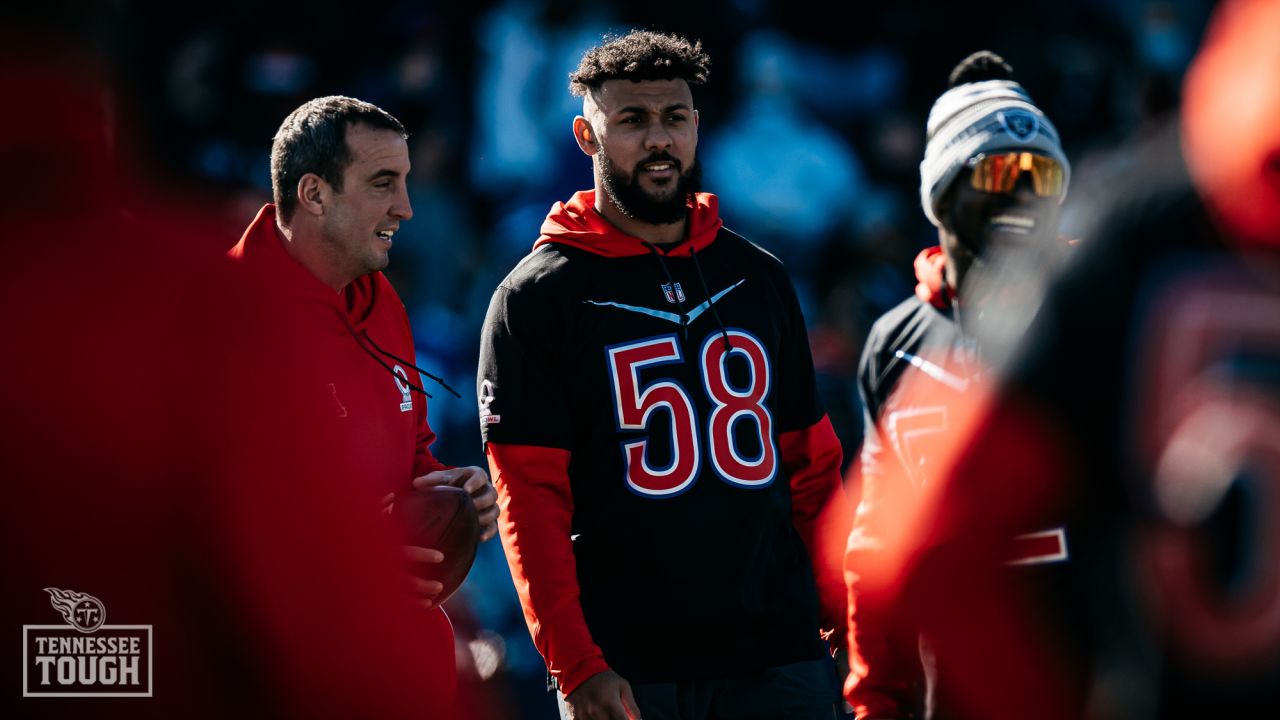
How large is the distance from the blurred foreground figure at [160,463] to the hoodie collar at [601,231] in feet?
7.37

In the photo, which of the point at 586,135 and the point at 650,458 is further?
the point at 586,135

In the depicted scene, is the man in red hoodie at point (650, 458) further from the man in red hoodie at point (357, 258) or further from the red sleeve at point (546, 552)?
the man in red hoodie at point (357, 258)

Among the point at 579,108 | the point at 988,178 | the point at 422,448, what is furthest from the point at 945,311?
the point at 579,108

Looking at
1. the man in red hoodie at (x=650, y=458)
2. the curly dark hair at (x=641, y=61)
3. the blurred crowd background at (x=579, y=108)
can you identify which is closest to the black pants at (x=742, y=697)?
the man in red hoodie at (x=650, y=458)

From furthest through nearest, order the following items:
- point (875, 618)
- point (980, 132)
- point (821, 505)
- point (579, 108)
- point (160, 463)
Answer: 1. point (579, 108)
2. point (980, 132)
3. point (821, 505)
4. point (875, 618)
5. point (160, 463)

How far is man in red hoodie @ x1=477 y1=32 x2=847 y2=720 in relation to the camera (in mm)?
3525

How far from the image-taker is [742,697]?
3.58 m

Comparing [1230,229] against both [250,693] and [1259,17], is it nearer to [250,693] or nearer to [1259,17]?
[1259,17]

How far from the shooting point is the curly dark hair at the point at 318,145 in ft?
12.3

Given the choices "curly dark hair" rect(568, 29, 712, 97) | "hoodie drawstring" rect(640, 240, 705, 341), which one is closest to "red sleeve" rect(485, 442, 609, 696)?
"hoodie drawstring" rect(640, 240, 705, 341)

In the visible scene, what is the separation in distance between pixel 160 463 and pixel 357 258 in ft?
7.85

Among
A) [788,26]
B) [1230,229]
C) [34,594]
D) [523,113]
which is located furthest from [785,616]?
[788,26]

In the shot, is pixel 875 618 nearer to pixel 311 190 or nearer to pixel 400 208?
pixel 400 208

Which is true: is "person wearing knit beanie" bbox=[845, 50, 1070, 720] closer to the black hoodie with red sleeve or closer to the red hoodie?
the black hoodie with red sleeve
